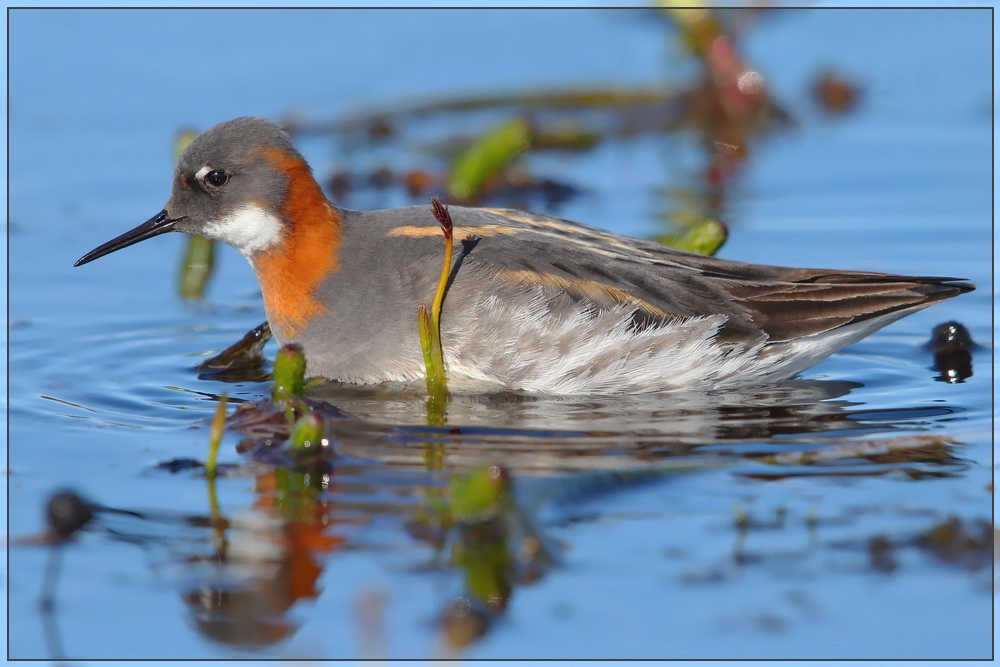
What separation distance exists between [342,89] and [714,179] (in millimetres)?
3489

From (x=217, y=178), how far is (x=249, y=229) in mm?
305

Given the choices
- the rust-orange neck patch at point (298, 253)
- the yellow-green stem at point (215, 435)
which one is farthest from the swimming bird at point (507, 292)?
the yellow-green stem at point (215, 435)

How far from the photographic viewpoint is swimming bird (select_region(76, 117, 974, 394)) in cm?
634

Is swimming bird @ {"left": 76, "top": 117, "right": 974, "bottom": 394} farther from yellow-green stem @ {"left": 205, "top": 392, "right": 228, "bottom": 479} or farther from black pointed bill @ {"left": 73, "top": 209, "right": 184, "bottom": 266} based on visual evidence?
yellow-green stem @ {"left": 205, "top": 392, "right": 228, "bottom": 479}

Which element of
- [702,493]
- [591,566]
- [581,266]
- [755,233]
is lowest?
[591,566]

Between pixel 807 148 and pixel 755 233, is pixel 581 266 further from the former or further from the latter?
pixel 807 148

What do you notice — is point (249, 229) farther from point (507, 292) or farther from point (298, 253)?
point (507, 292)

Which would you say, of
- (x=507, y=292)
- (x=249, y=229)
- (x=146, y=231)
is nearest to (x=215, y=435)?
(x=507, y=292)

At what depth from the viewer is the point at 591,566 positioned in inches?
178

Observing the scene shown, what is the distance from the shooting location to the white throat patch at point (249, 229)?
6.76 meters

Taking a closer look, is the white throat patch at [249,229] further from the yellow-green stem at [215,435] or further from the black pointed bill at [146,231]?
the yellow-green stem at [215,435]

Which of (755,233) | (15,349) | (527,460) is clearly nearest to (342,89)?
(755,233)

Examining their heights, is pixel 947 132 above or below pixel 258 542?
above

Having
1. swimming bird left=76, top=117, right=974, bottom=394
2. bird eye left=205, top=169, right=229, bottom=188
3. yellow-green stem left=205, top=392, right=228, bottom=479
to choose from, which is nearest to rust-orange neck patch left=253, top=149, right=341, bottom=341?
swimming bird left=76, top=117, right=974, bottom=394
